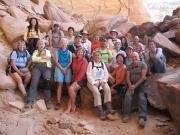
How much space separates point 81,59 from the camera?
27.6 feet

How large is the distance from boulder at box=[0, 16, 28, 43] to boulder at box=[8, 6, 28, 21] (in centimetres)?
51

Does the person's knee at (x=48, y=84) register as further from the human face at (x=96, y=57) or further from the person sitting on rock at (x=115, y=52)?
the person sitting on rock at (x=115, y=52)

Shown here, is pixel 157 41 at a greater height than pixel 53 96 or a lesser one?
greater

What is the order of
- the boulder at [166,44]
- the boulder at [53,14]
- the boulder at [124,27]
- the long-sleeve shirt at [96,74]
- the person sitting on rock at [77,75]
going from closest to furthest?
1. the long-sleeve shirt at [96,74]
2. the person sitting on rock at [77,75]
3. the boulder at [166,44]
4. the boulder at [124,27]
5. the boulder at [53,14]

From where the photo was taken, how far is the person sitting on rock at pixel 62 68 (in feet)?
27.8

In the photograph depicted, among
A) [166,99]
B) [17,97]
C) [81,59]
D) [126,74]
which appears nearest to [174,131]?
[166,99]

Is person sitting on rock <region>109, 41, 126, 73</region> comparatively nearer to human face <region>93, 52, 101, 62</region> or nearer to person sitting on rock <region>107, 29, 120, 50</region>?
person sitting on rock <region>107, 29, 120, 50</region>

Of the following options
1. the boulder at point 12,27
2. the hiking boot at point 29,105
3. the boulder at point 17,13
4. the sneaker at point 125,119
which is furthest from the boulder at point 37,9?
the sneaker at point 125,119

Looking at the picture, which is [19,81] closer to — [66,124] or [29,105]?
[29,105]

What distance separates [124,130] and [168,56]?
3638mm

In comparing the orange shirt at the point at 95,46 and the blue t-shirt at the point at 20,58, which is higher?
the orange shirt at the point at 95,46

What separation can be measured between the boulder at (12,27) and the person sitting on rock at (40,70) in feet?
8.23

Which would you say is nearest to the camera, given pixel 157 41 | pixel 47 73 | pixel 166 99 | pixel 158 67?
pixel 166 99

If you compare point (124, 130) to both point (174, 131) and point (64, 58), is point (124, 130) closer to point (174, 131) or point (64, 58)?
point (174, 131)
